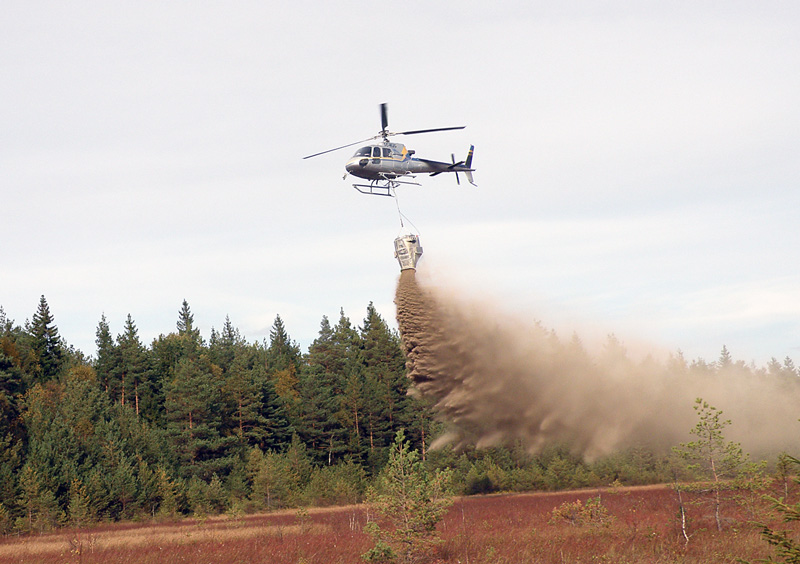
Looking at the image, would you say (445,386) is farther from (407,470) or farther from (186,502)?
(186,502)

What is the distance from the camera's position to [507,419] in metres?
39.8

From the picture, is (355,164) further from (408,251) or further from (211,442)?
(211,442)

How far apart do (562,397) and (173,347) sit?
93.3 metres

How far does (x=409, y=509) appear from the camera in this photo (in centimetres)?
2248

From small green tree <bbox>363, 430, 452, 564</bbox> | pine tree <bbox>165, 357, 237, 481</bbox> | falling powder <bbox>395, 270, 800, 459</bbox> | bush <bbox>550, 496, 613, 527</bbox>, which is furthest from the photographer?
pine tree <bbox>165, 357, 237, 481</bbox>

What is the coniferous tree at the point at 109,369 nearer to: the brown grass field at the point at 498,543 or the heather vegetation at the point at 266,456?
the heather vegetation at the point at 266,456

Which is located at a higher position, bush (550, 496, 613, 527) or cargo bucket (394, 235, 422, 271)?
cargo bucket (394, 235, 422, 271)

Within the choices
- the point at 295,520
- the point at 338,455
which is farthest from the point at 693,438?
the point at 338,455

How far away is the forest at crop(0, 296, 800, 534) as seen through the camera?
58.0 m

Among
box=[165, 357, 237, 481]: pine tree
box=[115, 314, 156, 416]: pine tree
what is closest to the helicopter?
box=[165, 357, 237, 481]: pine tree

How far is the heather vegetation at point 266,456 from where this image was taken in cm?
2641

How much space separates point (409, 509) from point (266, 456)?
53096mm

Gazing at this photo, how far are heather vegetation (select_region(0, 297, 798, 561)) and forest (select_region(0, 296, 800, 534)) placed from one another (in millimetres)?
183

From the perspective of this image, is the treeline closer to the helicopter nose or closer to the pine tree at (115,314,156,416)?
the pine tree at (115,314,156,416)
